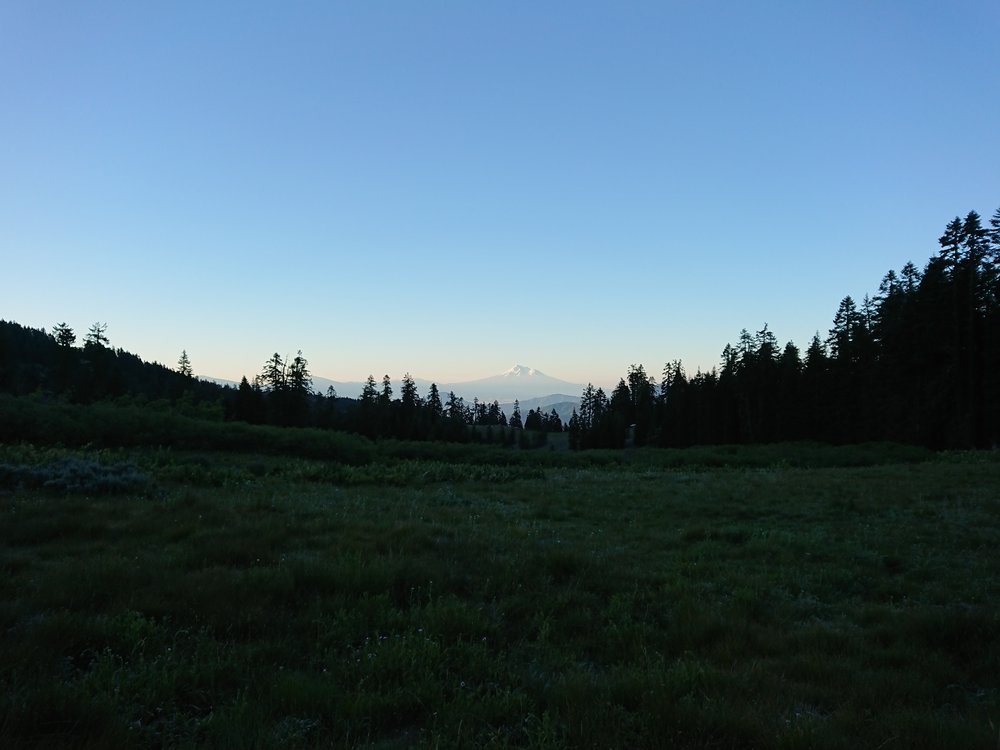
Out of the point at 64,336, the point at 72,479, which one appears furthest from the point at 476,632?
the point at 64,336

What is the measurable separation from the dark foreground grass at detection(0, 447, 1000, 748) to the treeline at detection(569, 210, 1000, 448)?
Answer: 39.2m

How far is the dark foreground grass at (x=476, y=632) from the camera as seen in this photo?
152 inches

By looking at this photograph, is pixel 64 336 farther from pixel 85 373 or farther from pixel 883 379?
pixel 883 379

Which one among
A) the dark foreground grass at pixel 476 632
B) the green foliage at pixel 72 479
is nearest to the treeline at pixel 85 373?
the green foliage at pixel 72 479

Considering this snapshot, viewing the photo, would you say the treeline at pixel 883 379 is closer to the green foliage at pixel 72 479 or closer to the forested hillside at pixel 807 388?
the forested hillside at pixel 807 388

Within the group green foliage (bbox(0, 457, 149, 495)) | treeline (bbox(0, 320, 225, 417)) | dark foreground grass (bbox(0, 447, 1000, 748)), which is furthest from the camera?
treeline (bbox(0, 320, 225, 417))

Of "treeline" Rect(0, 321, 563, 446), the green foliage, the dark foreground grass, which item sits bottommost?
the dark foreground grass

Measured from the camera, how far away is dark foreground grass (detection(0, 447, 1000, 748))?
152 inches

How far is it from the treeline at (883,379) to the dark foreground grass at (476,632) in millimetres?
39158

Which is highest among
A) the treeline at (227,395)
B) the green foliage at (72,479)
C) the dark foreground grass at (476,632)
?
the treeline at (227,395)

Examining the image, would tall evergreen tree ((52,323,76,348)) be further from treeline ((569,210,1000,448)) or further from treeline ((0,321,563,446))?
treeline ((569,210,1000,448))

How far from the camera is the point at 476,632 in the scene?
18.6 ft

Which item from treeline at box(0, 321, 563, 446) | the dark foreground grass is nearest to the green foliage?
the dark foreground grass

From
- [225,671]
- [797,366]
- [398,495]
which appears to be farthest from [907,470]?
[797,366]
